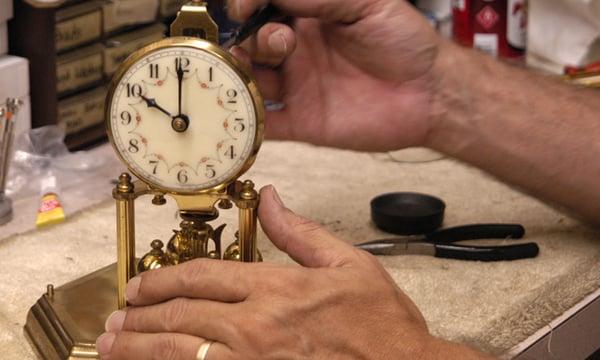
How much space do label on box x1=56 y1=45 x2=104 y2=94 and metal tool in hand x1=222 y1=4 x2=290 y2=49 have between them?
0.38 metres

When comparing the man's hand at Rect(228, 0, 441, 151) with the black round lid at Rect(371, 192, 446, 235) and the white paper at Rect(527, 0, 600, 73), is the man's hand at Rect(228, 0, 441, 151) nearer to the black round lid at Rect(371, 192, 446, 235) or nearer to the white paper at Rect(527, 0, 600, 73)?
the black round lid at Rect(371, 192, 446, 235)

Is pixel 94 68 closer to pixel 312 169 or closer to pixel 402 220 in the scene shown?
pixel 312 169

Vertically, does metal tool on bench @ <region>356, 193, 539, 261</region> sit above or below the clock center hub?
below

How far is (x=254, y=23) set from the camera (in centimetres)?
91

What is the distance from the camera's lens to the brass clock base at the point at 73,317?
2.85ft

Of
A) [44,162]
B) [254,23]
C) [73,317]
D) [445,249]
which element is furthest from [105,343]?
[44,162]

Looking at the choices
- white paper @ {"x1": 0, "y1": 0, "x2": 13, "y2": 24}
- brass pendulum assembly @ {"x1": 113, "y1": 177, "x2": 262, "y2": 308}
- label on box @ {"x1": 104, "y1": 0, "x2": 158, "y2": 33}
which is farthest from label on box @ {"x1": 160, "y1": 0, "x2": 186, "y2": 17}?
brass pendulum assembly @ {"x1": 113, "y1": 177, "x2": 262, "y2": 308}

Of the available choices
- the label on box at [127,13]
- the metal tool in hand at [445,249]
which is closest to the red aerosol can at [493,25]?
the label on box at [127,13]

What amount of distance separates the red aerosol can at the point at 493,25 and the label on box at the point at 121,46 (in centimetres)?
46

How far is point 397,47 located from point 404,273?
0.22 m

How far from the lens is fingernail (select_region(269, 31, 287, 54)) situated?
0.98 metres

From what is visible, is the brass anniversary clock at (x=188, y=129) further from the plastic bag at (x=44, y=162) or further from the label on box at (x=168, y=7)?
the label on box at (x=168, y=7)

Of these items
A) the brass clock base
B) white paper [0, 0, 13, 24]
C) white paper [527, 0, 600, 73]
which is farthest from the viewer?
white paper [527, 0, 600, 73]

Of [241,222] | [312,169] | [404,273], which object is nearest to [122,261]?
[241,222]
